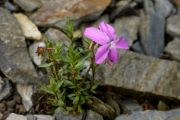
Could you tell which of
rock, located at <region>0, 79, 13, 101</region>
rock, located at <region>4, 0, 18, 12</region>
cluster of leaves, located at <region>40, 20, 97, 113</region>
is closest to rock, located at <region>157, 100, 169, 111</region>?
cluster of leaves, located at <region>40, 20, 97, 113</region>

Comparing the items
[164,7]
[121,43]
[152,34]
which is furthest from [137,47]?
[121,43]

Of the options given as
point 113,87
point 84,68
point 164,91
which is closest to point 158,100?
point 164,91

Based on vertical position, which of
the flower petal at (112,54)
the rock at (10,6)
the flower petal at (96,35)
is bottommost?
the flower petal at (112,54)

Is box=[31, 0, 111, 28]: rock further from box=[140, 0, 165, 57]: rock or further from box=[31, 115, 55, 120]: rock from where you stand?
box=[31, 115, 55, 120]: rock

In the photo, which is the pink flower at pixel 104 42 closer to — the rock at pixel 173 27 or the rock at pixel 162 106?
the rock at pixel 162 106

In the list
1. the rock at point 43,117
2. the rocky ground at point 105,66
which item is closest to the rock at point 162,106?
the rocky ground at point 105,66

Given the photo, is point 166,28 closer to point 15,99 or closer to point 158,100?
point 158,100

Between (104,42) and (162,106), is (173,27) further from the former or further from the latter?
(104,42)
